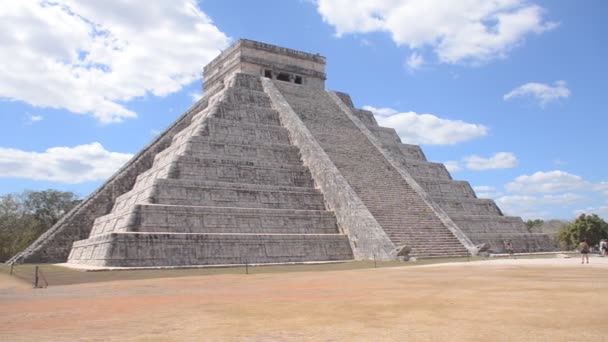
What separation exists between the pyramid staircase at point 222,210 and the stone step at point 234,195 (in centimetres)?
4

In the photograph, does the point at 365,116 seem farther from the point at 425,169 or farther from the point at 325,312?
the point at 325,312

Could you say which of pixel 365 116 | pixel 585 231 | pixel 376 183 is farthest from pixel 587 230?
pixel 376 183

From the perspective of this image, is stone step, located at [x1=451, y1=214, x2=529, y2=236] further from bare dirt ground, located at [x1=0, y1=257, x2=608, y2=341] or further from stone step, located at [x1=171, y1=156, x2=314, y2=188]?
bare dirt ground, located at [x1=0, y1=257, x2=608, y2=341]

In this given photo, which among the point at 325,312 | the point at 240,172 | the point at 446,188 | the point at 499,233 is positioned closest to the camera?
the point at 325,312

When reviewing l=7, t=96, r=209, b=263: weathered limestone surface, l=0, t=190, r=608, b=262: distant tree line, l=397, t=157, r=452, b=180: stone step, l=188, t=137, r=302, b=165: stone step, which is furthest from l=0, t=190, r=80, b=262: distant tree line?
l=397, t=157, r=452, b=180: stone step

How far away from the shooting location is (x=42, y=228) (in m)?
39.3

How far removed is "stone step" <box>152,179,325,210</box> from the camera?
64.4 ft

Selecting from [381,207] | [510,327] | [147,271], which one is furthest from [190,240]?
[510,327]

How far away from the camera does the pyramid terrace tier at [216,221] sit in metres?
18.1

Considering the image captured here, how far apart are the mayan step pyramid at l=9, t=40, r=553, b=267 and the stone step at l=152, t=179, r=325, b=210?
1.9 inches

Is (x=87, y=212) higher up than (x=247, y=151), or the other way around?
(x=247, y=151)

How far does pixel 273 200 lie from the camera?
2186 cm

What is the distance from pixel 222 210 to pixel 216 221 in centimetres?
50

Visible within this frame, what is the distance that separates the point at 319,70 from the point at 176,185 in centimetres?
1947
